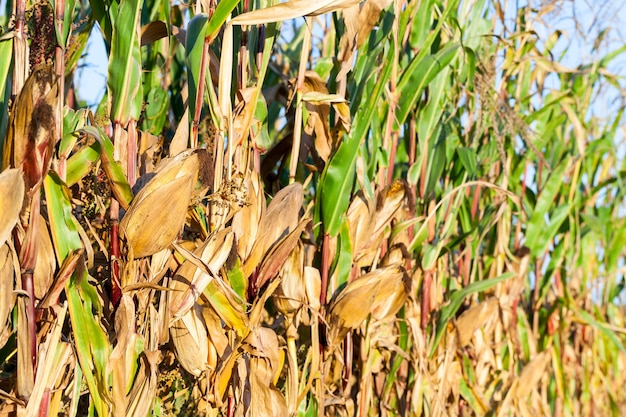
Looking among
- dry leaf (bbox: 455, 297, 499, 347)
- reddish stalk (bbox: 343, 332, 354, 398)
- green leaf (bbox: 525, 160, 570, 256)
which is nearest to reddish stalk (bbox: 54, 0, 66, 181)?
reddish stalk (bbox: 343, 332, 354, 398)

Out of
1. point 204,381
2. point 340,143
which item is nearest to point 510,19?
point 340,143

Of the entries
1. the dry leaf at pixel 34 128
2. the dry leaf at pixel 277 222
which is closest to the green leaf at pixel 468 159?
the dry leaf at pixel 277 222

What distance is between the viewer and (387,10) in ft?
4.24

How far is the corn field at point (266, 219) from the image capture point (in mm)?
880

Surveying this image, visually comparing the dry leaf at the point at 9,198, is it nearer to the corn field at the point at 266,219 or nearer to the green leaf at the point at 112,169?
the corn field at the point at 266,219

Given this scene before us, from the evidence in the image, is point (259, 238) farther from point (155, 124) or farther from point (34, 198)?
point (155, 124)

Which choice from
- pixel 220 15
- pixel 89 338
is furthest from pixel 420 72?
pixel 89 338

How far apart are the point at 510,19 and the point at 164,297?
4.25 feet

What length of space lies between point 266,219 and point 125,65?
29cm

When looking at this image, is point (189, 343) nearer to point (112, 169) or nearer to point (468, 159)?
point (112, 169)

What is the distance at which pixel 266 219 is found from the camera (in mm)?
1072

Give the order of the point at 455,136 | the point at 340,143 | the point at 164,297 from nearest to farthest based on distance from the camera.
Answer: the point at 164,297 → the point at 340,143 → the point at 455,136

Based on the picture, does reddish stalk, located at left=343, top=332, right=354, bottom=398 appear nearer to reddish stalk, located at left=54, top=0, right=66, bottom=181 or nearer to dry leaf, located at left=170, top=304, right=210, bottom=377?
dry leaf, located at left=170, top=304, right=210, bottom=377

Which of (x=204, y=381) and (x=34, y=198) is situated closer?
(x=34, y=198)
